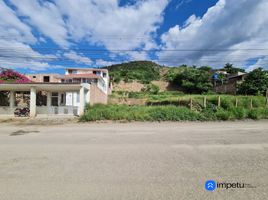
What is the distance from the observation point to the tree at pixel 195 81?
33.6 metres

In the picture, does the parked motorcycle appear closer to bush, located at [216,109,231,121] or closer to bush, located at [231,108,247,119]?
bush, located at [216,109,231,121]

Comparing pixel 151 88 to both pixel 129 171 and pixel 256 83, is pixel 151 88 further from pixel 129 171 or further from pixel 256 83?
pixel 129 171

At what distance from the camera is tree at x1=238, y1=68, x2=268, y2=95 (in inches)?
906

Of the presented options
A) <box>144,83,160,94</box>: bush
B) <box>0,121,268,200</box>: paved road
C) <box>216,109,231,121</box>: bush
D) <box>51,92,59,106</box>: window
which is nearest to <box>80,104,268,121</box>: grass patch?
<box>216,109,231,121</box>: bush

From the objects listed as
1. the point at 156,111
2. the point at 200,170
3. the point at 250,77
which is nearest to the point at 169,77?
the point at 250,77

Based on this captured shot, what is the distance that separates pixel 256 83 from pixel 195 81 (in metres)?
12.6

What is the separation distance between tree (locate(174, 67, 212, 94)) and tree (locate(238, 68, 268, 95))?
873 cm

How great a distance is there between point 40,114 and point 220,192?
17.0 meters

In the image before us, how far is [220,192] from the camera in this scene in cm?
246

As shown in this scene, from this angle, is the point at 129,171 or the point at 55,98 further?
the point at 55,98

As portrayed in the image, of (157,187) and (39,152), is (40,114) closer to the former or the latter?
(39,152)

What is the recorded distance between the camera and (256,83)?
23547 mm

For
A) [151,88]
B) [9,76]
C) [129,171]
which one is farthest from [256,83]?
[9,76]

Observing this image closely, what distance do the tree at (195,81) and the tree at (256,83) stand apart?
873 centimetres
